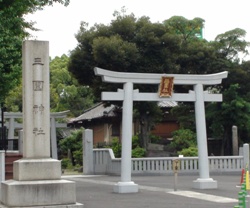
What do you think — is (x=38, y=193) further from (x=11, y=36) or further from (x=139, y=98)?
(x=139, y=98)

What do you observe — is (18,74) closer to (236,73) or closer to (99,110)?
(236,73)

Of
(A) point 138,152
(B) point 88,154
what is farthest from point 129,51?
(B) point 88,154

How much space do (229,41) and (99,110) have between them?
1162cm

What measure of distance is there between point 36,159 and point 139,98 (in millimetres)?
7174

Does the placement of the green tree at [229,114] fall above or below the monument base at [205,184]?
above

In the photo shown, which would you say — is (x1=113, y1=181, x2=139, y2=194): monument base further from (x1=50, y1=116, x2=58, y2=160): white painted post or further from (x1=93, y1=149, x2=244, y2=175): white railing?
(x1=50, y1=116, x2=58, y2=160): white painted post

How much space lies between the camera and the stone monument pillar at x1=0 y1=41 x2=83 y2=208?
11.6m

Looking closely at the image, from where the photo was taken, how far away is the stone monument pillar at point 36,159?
38.2 ft

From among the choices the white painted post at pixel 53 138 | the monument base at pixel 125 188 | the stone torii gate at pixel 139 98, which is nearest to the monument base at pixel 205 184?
the stone torii gate at pixel 139 98

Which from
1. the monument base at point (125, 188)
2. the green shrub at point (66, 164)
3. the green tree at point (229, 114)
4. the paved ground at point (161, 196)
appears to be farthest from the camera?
the green shrub at point (66, 164)

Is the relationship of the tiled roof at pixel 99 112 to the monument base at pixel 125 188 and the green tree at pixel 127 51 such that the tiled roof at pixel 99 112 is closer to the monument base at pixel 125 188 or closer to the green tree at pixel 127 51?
the green tree at pixel 127 51

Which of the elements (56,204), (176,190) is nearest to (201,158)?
(176,190)

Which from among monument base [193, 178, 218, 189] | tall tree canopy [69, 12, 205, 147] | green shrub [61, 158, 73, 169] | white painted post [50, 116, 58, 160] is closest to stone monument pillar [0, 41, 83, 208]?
monument base [193, 178, 218, 189]

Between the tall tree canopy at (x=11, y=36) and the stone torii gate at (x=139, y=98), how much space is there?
2705mm
